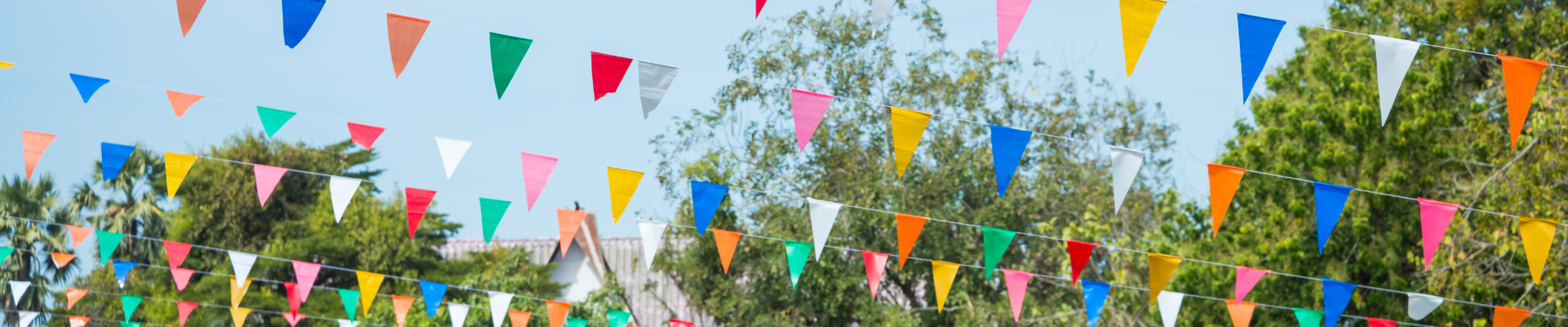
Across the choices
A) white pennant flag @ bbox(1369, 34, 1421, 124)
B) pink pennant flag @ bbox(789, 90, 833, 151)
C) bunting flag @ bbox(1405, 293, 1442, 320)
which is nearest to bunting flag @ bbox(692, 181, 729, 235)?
pink pennant flag @ bbox(789, 90, 833, 151)

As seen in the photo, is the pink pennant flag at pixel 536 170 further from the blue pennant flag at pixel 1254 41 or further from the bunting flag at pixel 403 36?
the blue pennant flag at pixel 1254 41

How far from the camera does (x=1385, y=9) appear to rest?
25.3 feet

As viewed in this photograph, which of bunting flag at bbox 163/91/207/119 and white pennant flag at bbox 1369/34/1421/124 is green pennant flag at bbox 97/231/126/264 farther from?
white pennant flag at bbox 1369/34/1421/124

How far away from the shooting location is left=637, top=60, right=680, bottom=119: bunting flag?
379 centimetres

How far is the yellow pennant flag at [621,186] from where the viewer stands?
4699 millimetres

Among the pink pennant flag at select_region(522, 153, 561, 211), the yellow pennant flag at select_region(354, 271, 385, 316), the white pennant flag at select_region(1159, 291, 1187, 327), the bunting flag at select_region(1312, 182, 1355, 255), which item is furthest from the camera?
the yellow pennant flag at select_region(354, 271, 385, 316)

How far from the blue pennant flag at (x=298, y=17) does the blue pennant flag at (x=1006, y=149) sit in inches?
95.9

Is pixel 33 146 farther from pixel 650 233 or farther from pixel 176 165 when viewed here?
pixel 650 233

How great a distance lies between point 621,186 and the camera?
4.73m

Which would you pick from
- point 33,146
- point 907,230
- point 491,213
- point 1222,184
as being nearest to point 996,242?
point 907,230

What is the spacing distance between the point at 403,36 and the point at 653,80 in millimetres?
848

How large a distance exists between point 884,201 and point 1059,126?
7.45 ft

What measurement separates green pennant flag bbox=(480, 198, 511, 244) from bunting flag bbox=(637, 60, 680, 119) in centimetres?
153

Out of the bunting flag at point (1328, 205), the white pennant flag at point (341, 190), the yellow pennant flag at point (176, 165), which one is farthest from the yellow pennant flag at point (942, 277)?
the yellow pennant flag at point (176, 165)
